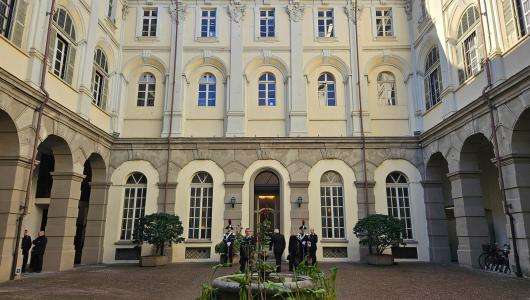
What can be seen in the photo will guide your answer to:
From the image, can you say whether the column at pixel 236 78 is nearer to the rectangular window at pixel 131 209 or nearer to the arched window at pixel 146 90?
the arched window at pixel 146 90

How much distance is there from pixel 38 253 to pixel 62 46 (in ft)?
25.0

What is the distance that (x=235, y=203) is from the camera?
56.8 feet

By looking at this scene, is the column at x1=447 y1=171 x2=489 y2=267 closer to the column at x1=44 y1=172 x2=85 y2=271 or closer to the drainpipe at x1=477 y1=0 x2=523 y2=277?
the drainpipe at x1=477 y1=0 x2=523 y2=277

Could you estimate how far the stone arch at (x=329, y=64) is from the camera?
1905cm

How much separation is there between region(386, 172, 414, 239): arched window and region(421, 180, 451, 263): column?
0.80 meters

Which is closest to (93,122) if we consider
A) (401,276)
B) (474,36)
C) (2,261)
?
(2,261)

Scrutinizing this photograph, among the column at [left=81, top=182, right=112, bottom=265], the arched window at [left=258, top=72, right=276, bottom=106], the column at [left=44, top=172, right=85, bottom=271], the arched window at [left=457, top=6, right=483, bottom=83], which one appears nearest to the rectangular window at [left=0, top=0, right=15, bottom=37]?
the column at [left=44, top=172, right=85, bottom=271]

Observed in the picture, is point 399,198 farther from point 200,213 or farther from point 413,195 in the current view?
point 200,213

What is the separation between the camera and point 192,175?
17.8m

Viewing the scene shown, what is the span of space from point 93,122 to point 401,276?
13457 millimetres

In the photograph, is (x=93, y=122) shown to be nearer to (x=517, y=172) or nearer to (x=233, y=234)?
(x=233, y=234)

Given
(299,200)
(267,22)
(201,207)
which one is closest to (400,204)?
(299,200)

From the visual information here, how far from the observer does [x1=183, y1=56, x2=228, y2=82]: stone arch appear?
1902 centimetres

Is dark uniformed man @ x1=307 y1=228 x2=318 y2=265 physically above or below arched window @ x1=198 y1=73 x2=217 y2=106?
below
